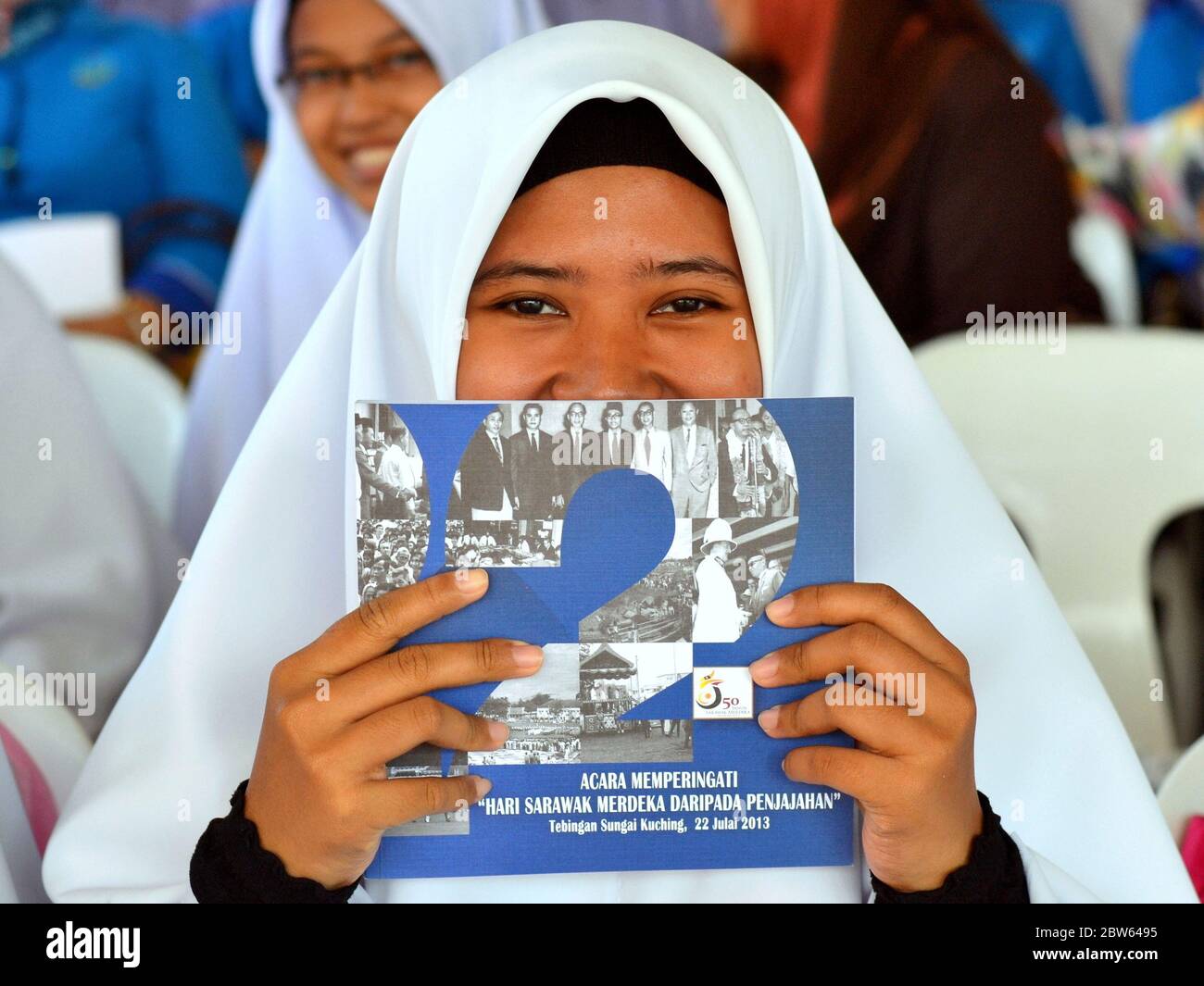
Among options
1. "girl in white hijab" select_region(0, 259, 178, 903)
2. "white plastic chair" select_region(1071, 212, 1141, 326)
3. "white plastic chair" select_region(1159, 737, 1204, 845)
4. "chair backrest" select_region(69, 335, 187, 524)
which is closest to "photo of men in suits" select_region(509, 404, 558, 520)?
"white plastic chair" select_region(1159, 737, 1204, 845)

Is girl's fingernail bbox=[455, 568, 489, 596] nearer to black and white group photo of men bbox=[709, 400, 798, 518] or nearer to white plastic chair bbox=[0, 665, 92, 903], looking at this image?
black and white group photo of men bbox=[709, 400, 798, 518]

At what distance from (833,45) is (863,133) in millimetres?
185

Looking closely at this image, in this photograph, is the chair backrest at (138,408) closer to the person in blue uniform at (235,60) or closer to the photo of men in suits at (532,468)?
the person in blue uniform at (235,60)

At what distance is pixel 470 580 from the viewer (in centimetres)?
95

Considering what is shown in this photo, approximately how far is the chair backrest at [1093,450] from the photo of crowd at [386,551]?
47.4 inches

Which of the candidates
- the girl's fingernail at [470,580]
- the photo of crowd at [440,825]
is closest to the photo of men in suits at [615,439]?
the girl's fingernail at [470,580]

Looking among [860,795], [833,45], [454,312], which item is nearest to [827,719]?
[860,795]

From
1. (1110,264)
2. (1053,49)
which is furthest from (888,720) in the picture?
(1053,49)

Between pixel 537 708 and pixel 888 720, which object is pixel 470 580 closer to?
pixel 537 708

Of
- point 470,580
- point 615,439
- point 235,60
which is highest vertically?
point 235,60

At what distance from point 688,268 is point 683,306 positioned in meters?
0.03

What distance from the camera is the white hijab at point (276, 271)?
2.16 meters

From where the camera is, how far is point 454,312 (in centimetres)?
107

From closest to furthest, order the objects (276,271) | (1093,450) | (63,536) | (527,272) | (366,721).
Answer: (366,721) < (527,272) < (63,536) < (1093,450) < (276,271)
